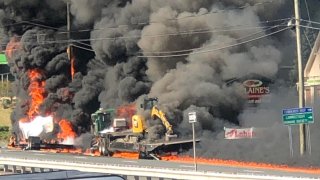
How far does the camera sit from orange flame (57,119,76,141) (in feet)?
177

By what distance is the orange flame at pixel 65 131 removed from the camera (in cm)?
5397

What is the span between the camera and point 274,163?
32625 mm

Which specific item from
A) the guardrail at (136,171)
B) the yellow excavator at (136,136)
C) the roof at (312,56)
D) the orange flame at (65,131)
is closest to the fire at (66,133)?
the orange flame at (65,131)

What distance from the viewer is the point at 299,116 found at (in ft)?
95.7

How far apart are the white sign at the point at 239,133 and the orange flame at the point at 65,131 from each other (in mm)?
17832

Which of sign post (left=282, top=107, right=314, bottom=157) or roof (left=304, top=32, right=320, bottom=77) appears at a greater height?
roof (left=304, top=32, right=320, bottom=77)

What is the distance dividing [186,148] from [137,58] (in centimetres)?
1344

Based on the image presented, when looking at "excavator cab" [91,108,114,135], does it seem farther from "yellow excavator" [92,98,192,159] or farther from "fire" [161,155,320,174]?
"fire" [161,155,320,174]

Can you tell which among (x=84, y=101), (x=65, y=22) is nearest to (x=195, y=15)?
(x=84, y=101)

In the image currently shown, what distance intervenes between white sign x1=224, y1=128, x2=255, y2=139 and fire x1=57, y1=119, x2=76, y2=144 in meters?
17.3

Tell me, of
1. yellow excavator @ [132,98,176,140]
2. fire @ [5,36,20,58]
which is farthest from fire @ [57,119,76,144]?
yellow excavator @ [132,98,176,140]

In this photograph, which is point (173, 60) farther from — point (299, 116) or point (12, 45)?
point (299, 116)

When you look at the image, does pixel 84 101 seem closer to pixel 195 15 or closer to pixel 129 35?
pixel 129 35

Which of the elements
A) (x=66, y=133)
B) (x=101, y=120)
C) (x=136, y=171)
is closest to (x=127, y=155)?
(x=101, y=120)
